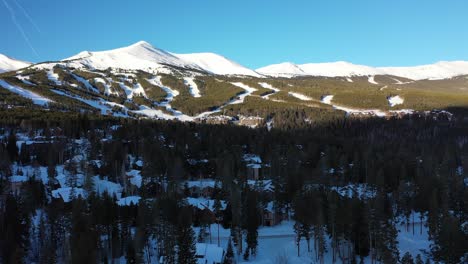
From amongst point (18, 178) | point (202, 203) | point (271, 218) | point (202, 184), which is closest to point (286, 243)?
point (271, 218)

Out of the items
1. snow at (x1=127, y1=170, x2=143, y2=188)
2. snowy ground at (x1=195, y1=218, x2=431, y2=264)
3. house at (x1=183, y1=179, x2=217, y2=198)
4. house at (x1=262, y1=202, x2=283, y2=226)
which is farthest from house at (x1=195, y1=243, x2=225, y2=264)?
snow at (x1=127, y1=170, x2=143, y2=188)

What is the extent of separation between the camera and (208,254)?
52.0 m

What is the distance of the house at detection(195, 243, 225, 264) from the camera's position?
50.9 meters

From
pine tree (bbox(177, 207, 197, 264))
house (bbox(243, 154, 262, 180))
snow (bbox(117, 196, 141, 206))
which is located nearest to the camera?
pine tree (bbox(177, 207, 197, 264))

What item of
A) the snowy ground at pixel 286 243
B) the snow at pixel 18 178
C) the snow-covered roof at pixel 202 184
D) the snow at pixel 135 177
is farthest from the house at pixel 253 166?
the snow at pixel 18 178

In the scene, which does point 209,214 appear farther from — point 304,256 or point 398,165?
point 398,165

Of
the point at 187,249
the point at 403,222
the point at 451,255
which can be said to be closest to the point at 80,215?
the point at 187,249

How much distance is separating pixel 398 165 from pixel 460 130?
93001 millimetres

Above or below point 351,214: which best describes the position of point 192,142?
above

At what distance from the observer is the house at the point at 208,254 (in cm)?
5094

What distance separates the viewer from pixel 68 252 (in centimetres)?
5175

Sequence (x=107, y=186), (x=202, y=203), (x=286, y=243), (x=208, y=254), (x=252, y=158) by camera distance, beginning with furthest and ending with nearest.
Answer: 1. (x=252, y=158)
2. (x=107, y=186)
3. (x=202, y=203)
4. (x=286, y=243)
5. (x=208, y=254)

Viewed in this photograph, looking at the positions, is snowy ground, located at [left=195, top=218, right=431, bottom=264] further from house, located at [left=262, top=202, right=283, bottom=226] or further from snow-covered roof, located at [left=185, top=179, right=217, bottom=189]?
snow-covered roof, located at [left=185, top=179, right=217, bottom=189]

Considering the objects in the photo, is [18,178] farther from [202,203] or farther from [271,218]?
[271,218]
